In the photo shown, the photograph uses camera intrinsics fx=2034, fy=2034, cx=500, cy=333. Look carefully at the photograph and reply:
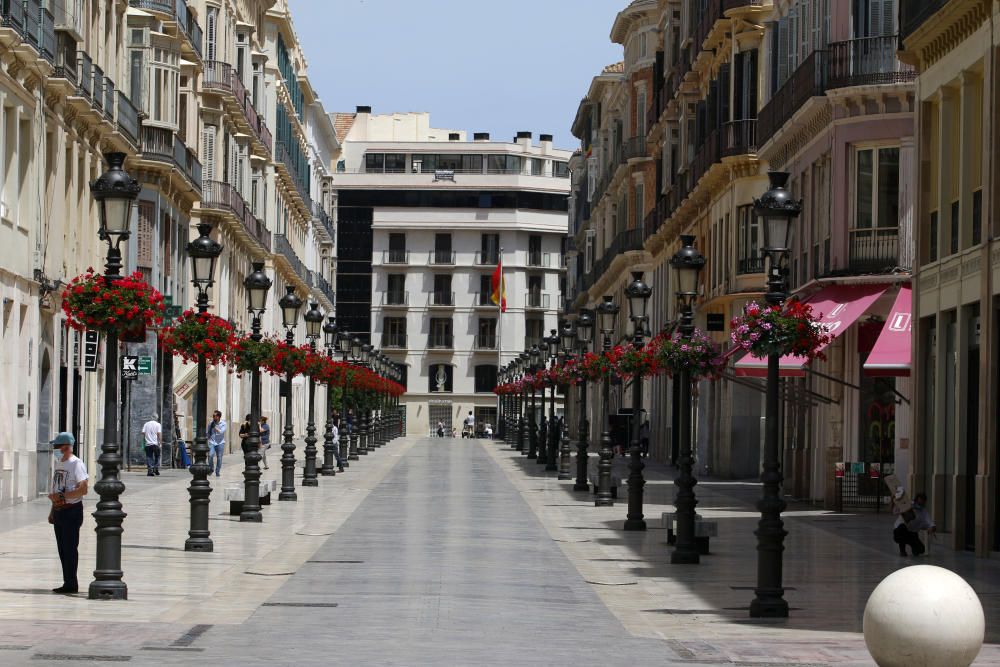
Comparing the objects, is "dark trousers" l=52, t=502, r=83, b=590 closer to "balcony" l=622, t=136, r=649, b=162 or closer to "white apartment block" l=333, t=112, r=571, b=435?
"balcony" l=622, t=136, r=649, b=162

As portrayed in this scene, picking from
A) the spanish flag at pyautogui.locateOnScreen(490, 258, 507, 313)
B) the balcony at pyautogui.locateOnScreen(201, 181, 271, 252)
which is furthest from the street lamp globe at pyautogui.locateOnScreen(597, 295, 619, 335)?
the spanish flag at pyautogui.locateOnScreen(490, 258, 507, 313)

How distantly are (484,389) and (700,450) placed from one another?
87365 millimetres

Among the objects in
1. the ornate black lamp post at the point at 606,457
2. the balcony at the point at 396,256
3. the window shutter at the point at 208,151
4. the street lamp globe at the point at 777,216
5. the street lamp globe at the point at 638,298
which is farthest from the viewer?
the balcony at the point at 396,256

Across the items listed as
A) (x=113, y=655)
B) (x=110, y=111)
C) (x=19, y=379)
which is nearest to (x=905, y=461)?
(x=19, y=379)

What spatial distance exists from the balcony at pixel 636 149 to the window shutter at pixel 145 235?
29.4 meters

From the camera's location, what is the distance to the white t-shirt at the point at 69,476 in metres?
19.4

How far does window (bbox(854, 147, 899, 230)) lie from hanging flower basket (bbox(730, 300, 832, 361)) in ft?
54.8

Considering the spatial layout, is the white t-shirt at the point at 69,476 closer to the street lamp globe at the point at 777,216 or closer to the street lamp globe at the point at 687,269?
the street lamp globe at the point at 777,216

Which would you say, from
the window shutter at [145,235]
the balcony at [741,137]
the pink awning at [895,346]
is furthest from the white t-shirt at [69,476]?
the window shutter at [145,235]

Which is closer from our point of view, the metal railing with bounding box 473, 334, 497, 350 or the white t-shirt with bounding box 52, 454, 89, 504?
the white t-shirt with bounding box 52, 454, 89, 504

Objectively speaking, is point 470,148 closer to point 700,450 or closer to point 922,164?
point 700,450

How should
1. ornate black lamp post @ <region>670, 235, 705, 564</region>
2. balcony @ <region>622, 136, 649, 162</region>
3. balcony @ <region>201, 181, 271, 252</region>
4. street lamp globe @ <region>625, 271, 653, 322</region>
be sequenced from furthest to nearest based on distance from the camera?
balcony @ <region>622, 136, 649, 162</region> → balcony @ <region>201, 181, 271, 252</region> → street lamp globe @ <region>625, 271, 653, 322</region> → ornate black lamp post @ <region>670, 235, 705, 564</region>

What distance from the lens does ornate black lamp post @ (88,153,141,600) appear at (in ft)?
62.0

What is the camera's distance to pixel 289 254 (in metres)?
95.9
